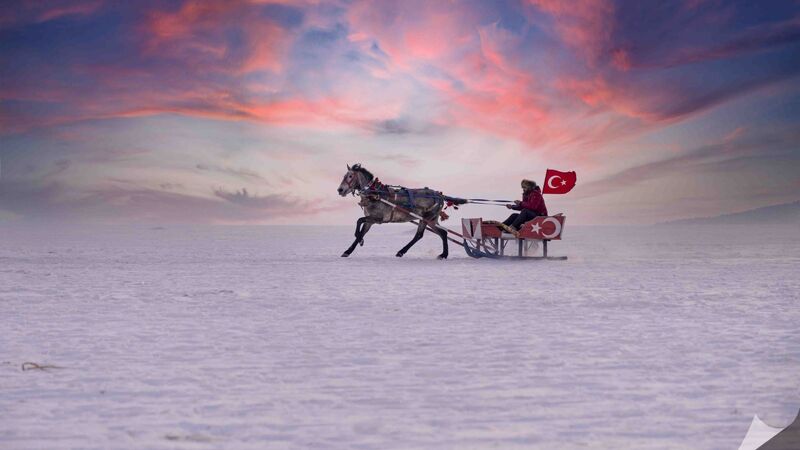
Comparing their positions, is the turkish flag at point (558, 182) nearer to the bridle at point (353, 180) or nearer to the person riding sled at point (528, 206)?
the person riding sled at point (528, 206)

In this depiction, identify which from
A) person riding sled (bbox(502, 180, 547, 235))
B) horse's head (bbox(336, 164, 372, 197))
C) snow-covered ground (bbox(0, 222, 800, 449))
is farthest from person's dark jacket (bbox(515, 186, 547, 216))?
snow-covered ground (bbox(0, 222, 800, 449))

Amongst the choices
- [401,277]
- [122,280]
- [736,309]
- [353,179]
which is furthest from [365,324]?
[353,179]

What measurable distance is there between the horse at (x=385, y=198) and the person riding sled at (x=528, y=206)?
2.38m

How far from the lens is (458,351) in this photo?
664 cm

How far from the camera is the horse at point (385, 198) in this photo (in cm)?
2020

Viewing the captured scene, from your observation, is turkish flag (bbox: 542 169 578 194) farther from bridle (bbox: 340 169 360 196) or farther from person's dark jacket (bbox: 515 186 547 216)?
bridle (bbox: 340 169 360 196)

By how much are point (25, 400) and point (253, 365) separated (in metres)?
1.77

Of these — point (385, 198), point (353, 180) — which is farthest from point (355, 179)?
point (385, 198)

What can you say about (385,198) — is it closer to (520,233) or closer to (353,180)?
(353,180)

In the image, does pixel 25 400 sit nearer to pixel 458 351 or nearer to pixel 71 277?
pixel 458 351

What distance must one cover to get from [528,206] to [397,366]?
13.6 m

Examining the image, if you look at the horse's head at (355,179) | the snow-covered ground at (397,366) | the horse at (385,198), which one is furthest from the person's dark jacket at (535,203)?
the snow-covered ground at (397,366)

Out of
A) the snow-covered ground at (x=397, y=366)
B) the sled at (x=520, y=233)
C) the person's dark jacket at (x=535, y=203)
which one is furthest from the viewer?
the person's dark jacket at (x=535, y=203)

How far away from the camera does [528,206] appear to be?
19.0 metres
